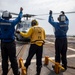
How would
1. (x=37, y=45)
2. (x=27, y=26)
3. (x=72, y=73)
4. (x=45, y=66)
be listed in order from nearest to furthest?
(x=37, y=45)
(x=72, y=73)
(x=45, y=66)
(x=27, y=26)

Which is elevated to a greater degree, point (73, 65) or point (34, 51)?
point (34, 51)

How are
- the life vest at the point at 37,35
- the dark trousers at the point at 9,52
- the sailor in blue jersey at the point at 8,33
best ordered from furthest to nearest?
the life vest at the point at 37,35, the dark trousers at the point at 9,52, the sailor in blue jersey at the point at 8,33

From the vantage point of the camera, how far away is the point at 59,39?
32.0 feet

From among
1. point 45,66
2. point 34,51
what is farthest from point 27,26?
point 34,51

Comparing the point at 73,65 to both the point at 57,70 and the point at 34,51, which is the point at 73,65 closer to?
the point at 57,70

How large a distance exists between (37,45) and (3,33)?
1411 millimetres

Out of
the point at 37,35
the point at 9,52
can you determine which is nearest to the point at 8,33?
the point at 9,52

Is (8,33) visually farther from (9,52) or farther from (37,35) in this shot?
(37,35)

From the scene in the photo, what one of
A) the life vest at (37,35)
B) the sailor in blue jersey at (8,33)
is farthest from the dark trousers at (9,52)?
the life vest at (37,35)

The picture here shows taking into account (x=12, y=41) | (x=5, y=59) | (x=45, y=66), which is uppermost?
(x=12, y=41)

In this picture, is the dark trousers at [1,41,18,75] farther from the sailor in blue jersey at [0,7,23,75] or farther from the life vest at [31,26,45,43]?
the life vest at [31,26,45,43]

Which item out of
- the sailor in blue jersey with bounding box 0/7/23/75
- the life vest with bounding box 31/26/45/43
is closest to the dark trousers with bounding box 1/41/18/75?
the sailor in blue jersey with bounding box 0/7/23/75

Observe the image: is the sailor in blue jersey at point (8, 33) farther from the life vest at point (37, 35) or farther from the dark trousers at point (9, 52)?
the life vest at point (37, 35)

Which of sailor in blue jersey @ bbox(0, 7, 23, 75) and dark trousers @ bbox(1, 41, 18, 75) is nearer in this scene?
sailor in blue jersey @ bbox(0, 7, 23, 75)
